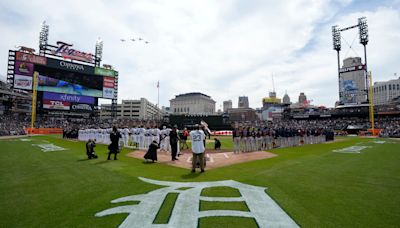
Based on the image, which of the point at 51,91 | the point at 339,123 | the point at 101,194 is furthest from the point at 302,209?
the point at 339,123

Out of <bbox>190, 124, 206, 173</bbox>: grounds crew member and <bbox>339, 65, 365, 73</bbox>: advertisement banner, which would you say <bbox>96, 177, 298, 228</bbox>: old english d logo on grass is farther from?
<bbox>339, 65, 365, 73</bbox>: advertisement banner

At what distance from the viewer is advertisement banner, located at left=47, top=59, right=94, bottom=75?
51.3 metres

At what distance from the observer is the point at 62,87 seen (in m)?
51.2

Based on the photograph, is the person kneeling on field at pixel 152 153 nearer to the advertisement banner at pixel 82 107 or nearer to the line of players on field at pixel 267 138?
the line of players on field at pixel 267 138

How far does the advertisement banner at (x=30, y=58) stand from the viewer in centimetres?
4617

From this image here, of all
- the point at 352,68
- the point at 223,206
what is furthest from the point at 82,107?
the point at 352,68

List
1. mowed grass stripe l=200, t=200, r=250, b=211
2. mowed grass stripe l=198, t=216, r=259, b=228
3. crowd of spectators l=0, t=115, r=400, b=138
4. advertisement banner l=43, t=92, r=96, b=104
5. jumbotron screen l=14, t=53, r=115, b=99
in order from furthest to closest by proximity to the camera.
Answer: advertisement banner l=43, t=92, r=96, b=104
crowd of spectators l=0, t=115, r=400, b=138
jumbotron screen l=14, t=53, r=115, b=99
mowed grass stripe l=200, t=200, r=250, b=211
mowed grass stripe l=198, t=216, r=259, b=228

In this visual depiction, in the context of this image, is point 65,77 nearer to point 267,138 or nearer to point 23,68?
point 23,68

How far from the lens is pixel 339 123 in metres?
57.8

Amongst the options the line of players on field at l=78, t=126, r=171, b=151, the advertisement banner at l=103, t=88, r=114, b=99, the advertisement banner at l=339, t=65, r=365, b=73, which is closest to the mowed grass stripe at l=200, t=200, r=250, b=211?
the line of players on field at l=78, t=126, r=171, b=151

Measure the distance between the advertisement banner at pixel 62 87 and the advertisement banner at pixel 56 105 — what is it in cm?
267

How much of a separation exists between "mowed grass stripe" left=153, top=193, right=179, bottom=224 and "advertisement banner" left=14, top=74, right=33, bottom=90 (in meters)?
55.5

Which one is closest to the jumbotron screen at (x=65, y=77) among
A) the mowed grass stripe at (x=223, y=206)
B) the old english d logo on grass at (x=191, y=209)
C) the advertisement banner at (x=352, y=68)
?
the old english d logo on grass at (x=191, y=209)

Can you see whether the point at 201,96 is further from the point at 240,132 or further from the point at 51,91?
the point at 240,132
